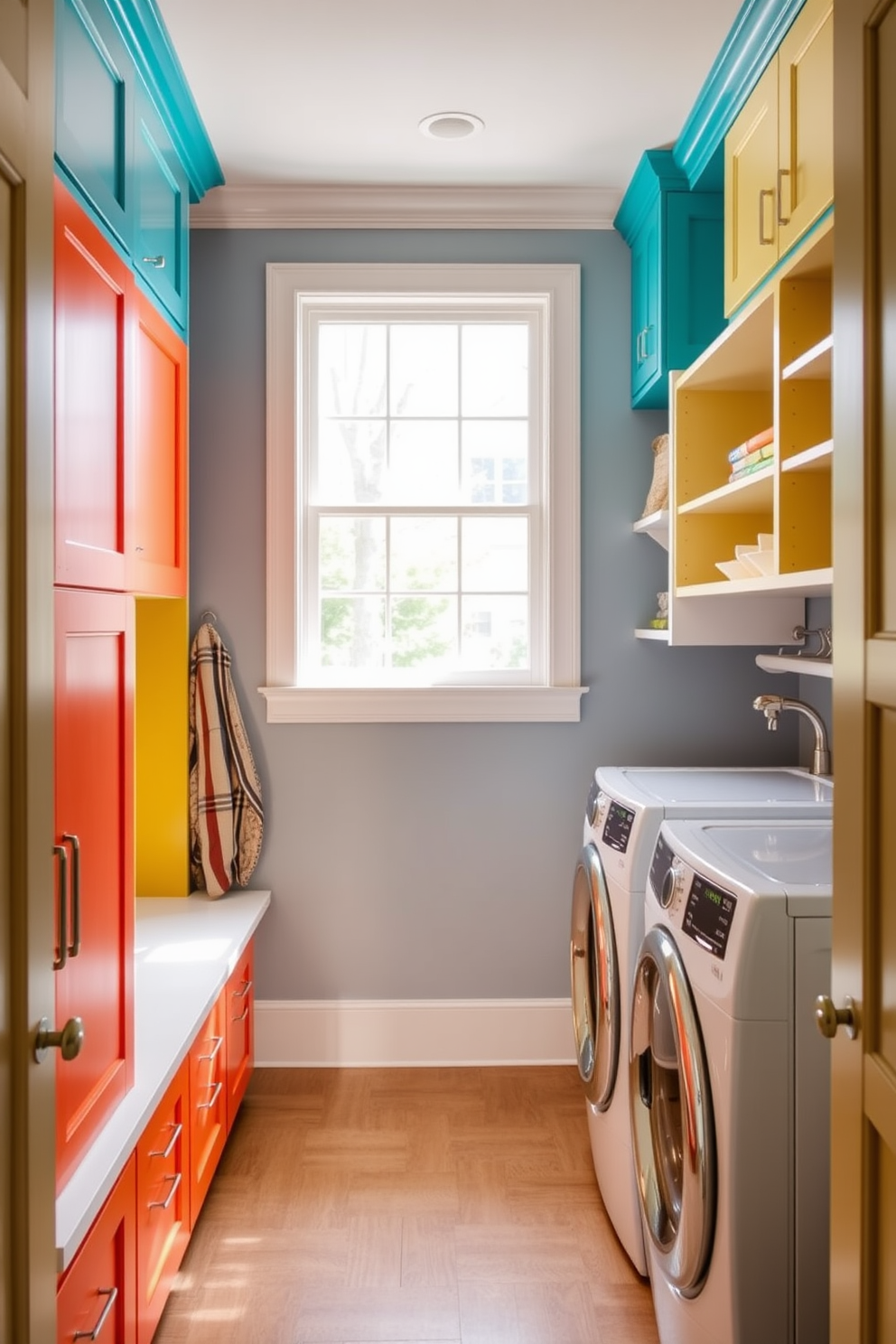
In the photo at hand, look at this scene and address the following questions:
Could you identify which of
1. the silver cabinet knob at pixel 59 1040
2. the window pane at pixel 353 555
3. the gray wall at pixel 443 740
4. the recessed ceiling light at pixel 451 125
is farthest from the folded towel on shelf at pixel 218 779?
the silver cabinet knob at pixel 59 1040

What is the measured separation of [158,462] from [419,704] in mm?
1092

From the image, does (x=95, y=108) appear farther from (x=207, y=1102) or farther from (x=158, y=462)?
(x=207, y=1102)

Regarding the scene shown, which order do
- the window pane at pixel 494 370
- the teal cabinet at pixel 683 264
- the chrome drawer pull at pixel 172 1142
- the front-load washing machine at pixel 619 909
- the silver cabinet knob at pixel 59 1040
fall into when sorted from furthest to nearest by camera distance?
the window pane at pixel 494 370, the teal cabinet at pixel 683 264, the front-load washing machine at pixel 619 909, the chrome drawer pull at pixel 172 1142, the silver cabinet knob at pixel 59 1040

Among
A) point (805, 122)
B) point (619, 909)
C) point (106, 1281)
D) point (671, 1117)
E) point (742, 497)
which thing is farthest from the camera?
point (742, 497)

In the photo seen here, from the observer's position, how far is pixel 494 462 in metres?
3.28

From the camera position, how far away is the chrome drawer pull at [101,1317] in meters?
1.50

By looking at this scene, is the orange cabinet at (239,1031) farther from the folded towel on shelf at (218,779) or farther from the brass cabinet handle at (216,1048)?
the folded towel on shelf at (218,779)

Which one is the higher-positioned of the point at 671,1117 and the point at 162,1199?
the point at 671,1117

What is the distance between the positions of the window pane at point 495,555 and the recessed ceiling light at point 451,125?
1093 millimetres

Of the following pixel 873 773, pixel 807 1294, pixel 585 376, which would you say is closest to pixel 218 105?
pixel 585 376

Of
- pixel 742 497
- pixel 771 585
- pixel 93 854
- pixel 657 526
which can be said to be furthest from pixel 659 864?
pixel 657 526

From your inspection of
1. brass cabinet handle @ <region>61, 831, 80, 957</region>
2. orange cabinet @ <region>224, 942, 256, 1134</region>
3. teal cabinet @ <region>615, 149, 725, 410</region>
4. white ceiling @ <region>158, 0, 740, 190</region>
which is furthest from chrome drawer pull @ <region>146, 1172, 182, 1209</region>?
white ceiling @ <region>158, 0, 740, 190</region>

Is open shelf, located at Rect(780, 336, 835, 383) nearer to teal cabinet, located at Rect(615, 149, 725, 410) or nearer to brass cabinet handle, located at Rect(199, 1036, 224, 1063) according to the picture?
teal cabinet, located at Rect(615, 149, 725, 410)

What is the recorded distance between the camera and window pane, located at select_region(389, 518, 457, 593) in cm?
327
